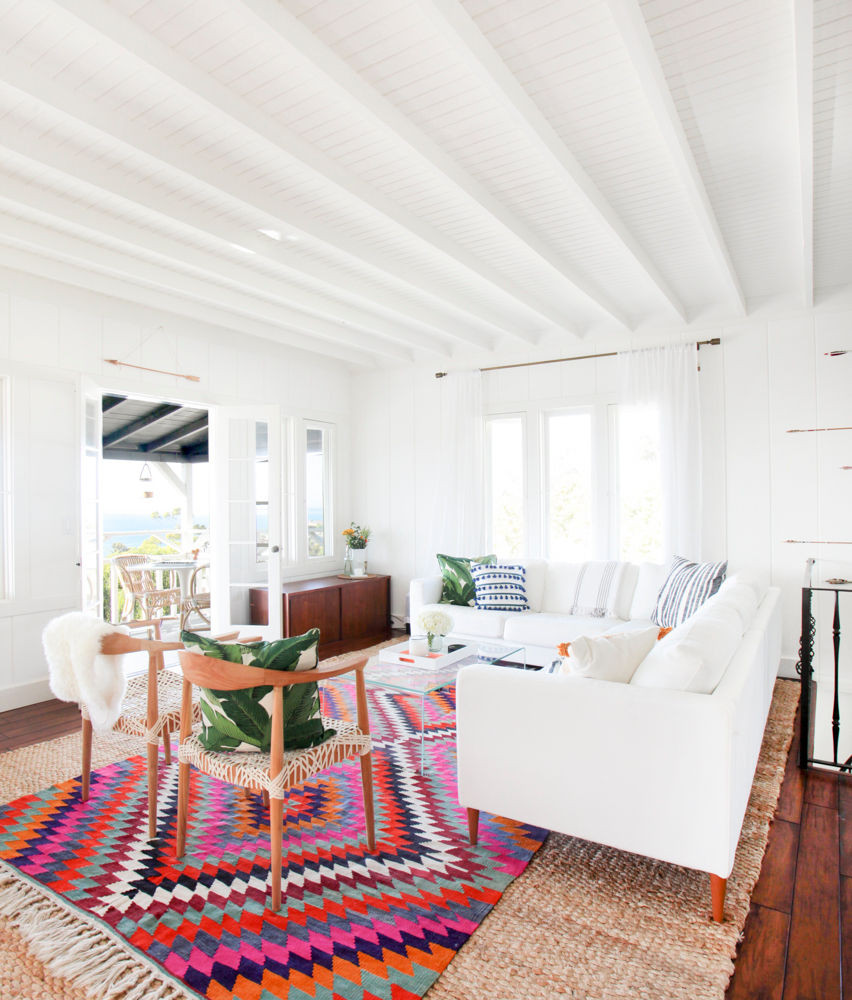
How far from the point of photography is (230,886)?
213cm

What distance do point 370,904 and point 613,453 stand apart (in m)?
4.05

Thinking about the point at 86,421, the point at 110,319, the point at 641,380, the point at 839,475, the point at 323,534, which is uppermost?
the point at 110,319

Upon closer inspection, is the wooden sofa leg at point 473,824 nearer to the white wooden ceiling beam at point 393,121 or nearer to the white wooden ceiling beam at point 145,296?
the white wooden ceiling beam at point 393,121

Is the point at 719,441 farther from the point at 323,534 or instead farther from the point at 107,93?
the point at 107,93

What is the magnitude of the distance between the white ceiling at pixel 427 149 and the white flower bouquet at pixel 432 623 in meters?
2.06

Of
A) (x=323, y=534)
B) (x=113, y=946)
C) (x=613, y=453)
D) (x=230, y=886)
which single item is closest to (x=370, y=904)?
(x=230, y=886)

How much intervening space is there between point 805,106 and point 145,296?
388 cm

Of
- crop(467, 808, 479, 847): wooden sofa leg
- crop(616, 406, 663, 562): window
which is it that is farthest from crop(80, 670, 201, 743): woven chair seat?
crop(616, 406, 663, 562): window

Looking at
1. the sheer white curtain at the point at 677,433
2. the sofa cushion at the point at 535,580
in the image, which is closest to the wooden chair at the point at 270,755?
the sofa cushion at the point at 535,580

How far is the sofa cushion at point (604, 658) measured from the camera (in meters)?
2.19

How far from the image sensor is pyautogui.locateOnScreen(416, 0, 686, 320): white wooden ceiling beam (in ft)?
5.95

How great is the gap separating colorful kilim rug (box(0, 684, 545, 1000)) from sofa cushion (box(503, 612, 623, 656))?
162 cm

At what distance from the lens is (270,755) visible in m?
2.14

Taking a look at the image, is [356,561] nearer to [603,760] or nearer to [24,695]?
[24,695]
